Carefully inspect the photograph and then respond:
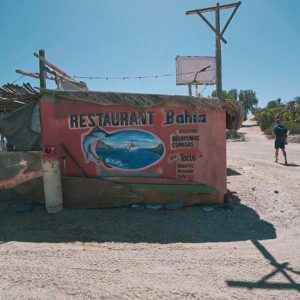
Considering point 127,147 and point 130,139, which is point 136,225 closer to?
point 127,147

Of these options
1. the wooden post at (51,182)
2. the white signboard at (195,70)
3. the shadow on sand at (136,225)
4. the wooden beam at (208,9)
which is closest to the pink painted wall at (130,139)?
the wooden post at (51,182)

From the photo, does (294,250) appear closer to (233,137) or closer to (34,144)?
(34,144)

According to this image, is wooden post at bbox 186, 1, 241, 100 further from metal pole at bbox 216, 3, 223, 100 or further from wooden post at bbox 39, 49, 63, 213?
wooden post at bbox 39, 49, 63, 213

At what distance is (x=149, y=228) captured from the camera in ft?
18.4

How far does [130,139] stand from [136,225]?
1931 millimetres

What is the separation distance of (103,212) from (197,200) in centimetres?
198

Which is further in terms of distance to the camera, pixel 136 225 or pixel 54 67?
pixel 54 67

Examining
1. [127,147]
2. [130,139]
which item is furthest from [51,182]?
[130,139]

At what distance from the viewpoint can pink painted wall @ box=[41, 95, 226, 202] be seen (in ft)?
22.4

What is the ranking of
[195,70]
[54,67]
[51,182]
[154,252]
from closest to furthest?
[154,252] → [51,182] → [54,67] → [195,70]

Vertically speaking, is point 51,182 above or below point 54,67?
below

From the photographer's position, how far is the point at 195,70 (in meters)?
22.1

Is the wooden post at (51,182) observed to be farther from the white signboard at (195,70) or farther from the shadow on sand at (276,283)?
the white signboard at (195,70)

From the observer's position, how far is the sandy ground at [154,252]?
11.5 ft
